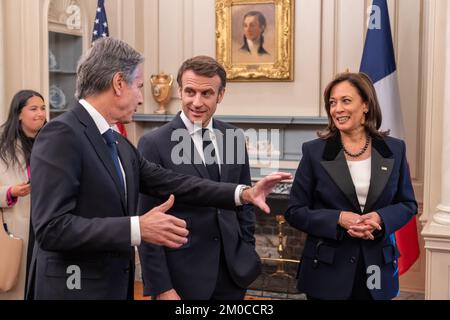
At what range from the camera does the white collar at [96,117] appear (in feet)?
6.23

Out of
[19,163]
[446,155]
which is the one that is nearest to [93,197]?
[19,163]

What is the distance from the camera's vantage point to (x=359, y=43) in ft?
17.8

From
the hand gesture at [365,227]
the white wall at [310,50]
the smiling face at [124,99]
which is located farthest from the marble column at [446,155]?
the smiling face at [124,99]

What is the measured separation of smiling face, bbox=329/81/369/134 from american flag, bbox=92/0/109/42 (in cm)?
340

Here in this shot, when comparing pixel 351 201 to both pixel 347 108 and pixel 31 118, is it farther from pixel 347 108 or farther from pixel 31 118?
pixel 31 118

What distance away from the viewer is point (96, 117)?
6.24 feet

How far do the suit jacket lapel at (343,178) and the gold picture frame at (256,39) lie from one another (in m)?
3.28

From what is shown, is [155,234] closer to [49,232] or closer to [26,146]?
[49,232]

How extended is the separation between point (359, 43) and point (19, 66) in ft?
9.60

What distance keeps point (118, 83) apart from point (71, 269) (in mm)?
589

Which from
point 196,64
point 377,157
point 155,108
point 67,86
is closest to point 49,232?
point 196,64

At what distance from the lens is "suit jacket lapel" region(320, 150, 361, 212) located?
2.51 meters

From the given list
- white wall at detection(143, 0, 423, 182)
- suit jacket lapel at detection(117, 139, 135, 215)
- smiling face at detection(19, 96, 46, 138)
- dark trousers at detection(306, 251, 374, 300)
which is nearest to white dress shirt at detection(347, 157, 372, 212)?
dark trousers at detection(306, 251, 374, 300)

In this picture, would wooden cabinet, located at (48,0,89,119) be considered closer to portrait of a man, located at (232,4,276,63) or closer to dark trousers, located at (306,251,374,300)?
portrait of a man, located at (232,4,276,63)
